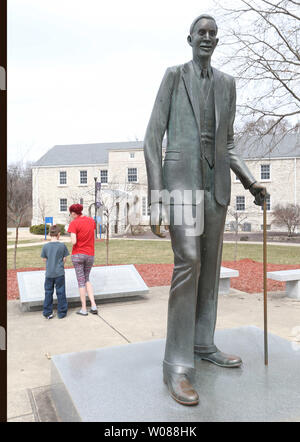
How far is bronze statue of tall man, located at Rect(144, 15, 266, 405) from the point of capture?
2.93m

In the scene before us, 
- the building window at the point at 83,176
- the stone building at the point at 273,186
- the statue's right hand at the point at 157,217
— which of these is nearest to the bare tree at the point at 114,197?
the building window at the point at 83,176

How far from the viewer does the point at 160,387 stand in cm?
288

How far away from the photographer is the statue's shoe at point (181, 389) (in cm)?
260

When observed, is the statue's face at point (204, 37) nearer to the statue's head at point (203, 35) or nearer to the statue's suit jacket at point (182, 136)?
the statue's head at point (203, 35)

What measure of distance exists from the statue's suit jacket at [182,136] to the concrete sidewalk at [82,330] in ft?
6.71

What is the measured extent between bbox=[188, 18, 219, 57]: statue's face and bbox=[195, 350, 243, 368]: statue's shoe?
246 centimetres

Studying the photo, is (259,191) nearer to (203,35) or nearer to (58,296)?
(203,35)

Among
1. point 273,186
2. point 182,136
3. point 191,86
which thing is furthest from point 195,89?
point 273,186

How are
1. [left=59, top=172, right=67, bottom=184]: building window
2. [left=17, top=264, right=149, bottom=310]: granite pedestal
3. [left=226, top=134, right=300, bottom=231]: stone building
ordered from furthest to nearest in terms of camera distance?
[left=59, top=172, right=67, bottom=184]: building window → [left=226, top=134, right=300, bottom=231]: stone building → [left=17, top=264, right=149, bottom=310]: granite pedestal

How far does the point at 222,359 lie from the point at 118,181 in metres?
34.1

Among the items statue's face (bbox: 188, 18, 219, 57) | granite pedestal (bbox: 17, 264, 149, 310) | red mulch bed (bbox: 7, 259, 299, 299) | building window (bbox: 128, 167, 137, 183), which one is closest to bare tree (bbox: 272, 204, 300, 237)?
A: building window (bbox: 128, 167, 137, 183)

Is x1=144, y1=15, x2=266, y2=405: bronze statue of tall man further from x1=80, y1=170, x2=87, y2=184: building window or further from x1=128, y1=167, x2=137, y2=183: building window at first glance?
x1=80, y1=170, x2=87, y2=184: building window
